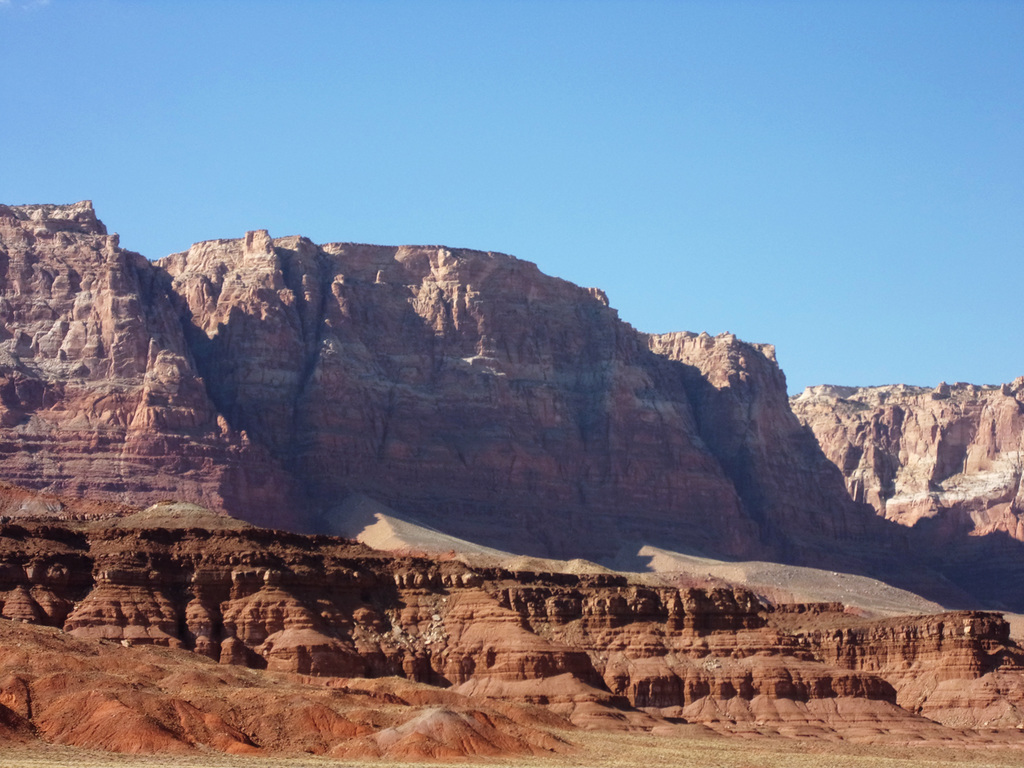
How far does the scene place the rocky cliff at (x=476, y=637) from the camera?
11788 centimetres

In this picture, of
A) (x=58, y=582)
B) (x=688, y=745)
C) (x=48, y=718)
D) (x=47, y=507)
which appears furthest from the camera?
(x=47, y=507)

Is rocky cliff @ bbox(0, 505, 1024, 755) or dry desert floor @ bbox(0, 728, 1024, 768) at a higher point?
rocky cliff @ bbox(0, 505, 1024, 755)

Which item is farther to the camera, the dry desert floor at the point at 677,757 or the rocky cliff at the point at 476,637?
the rocky cliff at the point at 476,637

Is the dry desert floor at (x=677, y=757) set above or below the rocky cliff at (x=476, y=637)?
below

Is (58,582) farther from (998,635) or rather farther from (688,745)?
(998,635)

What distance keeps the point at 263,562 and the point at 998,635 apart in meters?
52.5

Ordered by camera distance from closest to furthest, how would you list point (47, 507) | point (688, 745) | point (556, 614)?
point (688, 745) < point (556, 614) < point (47, 507)

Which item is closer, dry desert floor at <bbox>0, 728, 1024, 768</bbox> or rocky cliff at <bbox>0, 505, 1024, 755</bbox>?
dry desert floor at <bbox>0, 728, 1024, 768</bbox>

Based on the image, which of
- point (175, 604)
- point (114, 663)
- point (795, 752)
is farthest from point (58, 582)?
point (795, 752)

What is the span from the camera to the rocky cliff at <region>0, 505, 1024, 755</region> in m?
118

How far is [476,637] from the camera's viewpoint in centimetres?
12675

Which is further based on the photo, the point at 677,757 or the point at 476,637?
the point at 476,637

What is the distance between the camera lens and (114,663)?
104 metres

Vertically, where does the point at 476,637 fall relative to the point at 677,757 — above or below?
above
